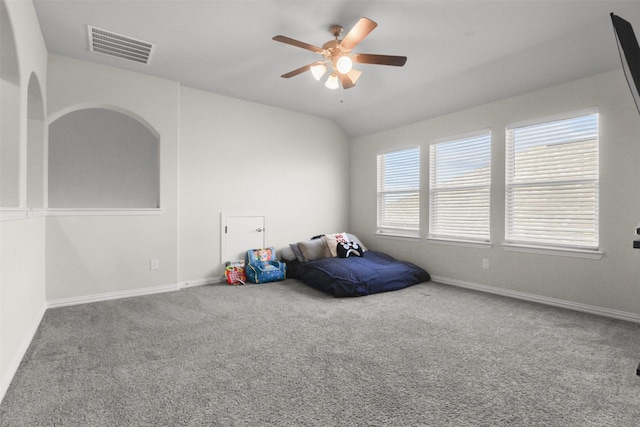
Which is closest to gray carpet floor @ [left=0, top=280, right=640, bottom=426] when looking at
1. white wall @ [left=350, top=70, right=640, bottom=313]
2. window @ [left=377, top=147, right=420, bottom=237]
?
white wall @ [left=350, top=70, right=640, bottom=313]

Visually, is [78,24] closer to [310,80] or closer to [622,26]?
[310,80]

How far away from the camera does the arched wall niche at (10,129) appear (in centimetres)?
218

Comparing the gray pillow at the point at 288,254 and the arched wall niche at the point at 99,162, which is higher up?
the arched wall niche at the point at 99,162

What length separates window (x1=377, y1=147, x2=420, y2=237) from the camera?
16.5 feet

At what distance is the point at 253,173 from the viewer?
4.91 metres

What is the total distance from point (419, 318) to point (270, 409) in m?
1.85

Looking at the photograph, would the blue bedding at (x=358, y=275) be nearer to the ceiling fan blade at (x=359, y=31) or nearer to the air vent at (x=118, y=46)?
the ceiling fan blade at (x=359, y=31)

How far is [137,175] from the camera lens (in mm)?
5840

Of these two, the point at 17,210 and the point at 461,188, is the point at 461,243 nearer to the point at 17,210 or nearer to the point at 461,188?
the point at 461,188

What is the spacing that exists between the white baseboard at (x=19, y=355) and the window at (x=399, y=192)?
4449 millimetres

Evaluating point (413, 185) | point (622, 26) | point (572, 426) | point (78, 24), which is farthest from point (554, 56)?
point (78, 24)

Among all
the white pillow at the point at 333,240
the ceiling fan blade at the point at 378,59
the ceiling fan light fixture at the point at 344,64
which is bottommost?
the white pillow at the point at 333,240

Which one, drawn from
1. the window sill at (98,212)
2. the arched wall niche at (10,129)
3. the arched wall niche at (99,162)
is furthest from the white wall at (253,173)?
the arched wall niche at (10,129)

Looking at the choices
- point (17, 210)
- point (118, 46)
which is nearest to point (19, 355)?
point (17, 210)
